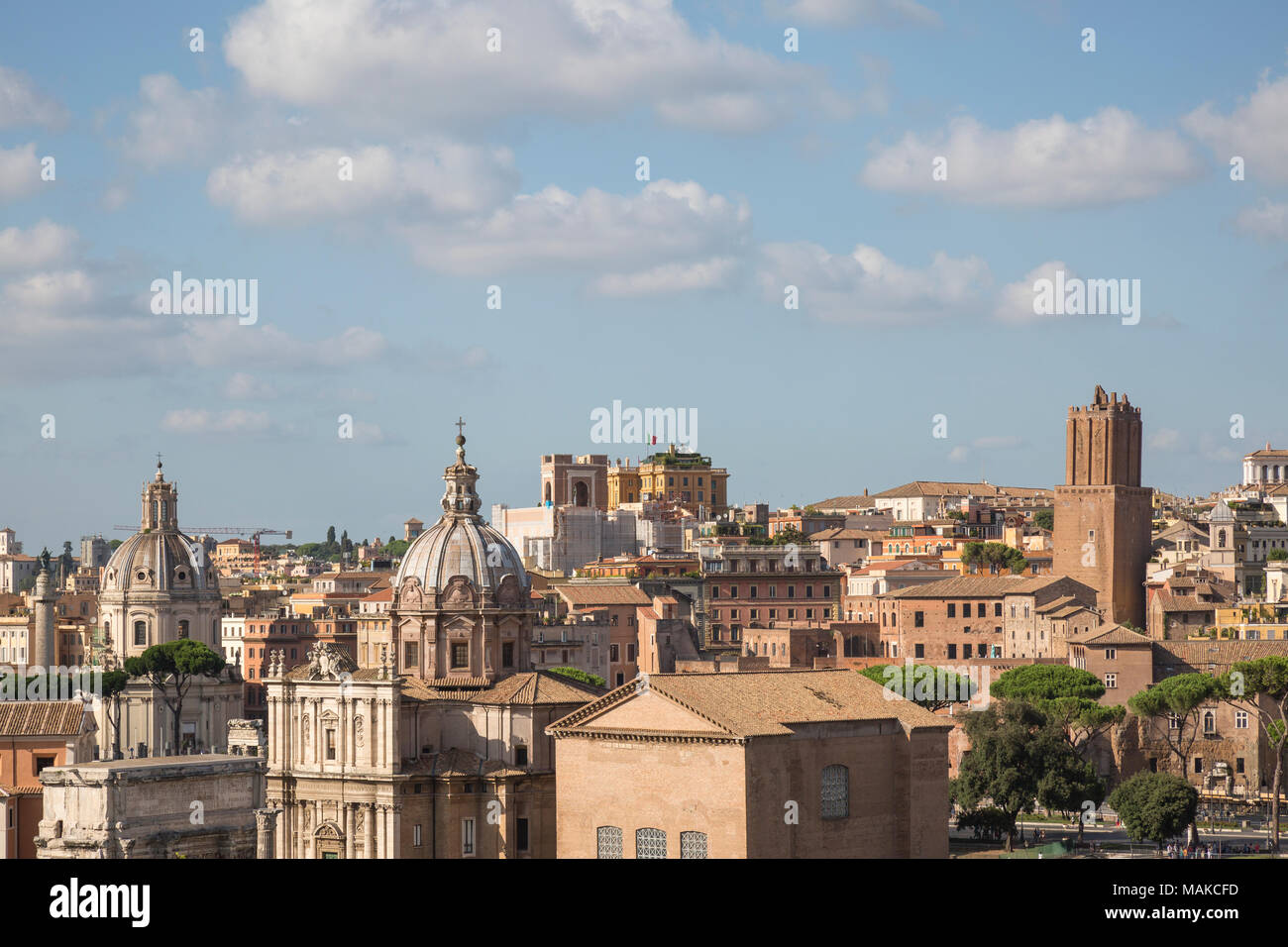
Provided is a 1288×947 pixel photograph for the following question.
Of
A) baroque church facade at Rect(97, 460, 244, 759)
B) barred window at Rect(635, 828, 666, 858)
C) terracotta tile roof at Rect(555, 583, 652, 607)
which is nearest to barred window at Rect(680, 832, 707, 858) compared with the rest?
barred window at Rect(635, 828, 666, 858)

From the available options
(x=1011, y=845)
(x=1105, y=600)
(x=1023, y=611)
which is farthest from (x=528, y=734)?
(x=1105, y=600)

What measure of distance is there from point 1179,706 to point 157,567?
53.4m

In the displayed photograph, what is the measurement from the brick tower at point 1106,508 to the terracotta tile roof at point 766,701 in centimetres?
4303

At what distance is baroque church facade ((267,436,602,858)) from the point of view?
59781mm

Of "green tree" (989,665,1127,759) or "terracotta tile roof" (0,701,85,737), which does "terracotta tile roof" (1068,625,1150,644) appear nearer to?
"green tree" (989,665,1127,759)

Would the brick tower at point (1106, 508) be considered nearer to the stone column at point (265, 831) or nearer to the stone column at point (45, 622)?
the stone column at point (45, 622)

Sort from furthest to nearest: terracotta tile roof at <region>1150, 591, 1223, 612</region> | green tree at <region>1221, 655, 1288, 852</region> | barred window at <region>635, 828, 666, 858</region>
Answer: terracotta tile roof at <region>1150, 591, 1223, 612</region>, green tree at <region>1221, 655, 1288, 852</region>, barred window at <region>635, 828, 666, 858</region>

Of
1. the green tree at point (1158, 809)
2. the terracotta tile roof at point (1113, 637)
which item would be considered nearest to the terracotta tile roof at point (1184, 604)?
the terracotta tile roof at point (1113, 637)

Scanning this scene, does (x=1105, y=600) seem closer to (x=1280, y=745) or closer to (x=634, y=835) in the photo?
(x=1280, y=745)

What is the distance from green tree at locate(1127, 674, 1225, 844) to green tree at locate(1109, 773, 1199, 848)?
33.1 ft

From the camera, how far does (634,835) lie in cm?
5212

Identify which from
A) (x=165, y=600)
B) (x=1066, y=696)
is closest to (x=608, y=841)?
(x=1066, y=696)

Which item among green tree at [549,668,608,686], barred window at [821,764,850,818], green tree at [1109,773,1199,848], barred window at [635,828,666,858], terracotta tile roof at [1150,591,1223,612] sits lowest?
green tree at [1109,773,1199,848]
